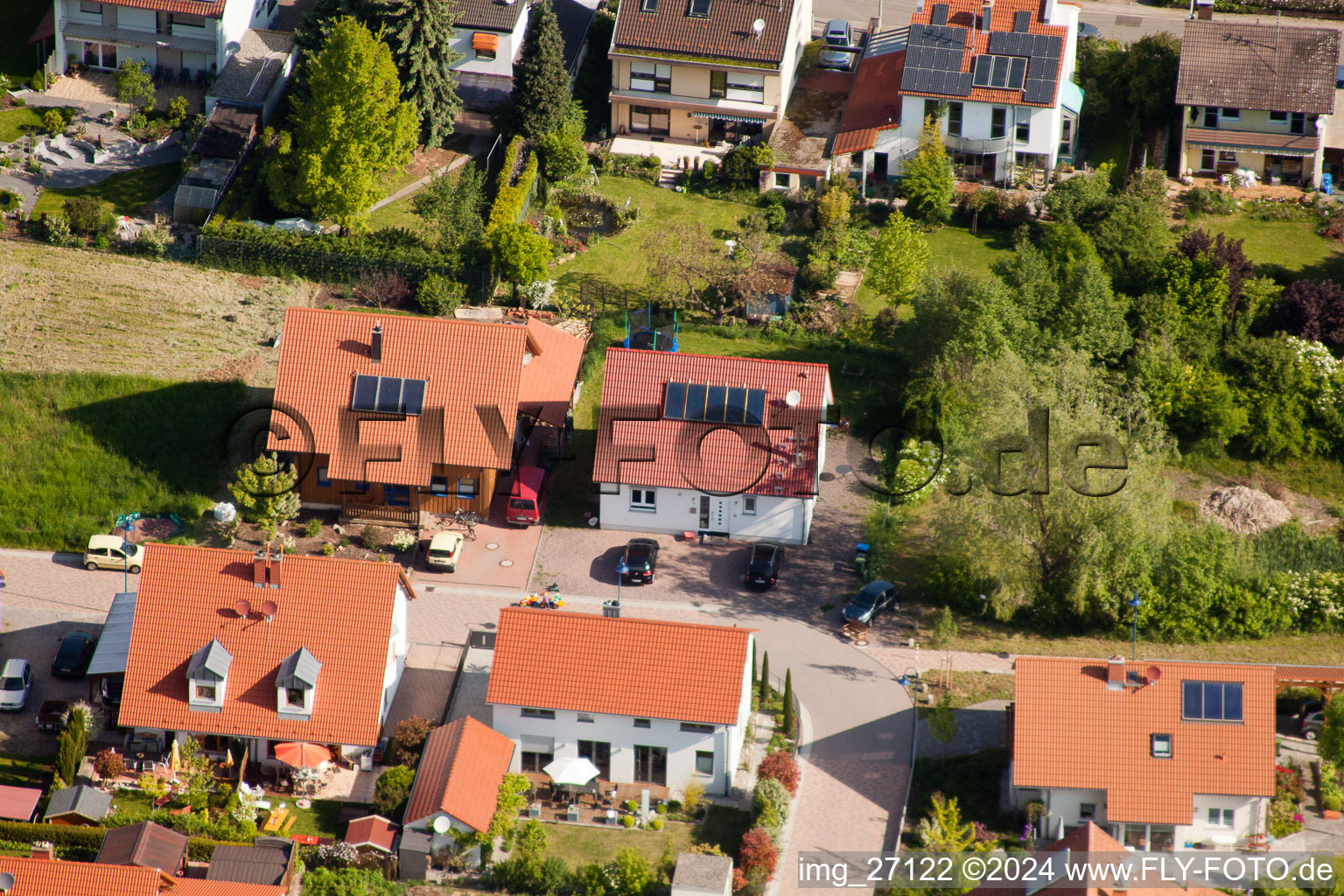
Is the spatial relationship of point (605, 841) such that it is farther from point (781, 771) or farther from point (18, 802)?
point (18, 802)

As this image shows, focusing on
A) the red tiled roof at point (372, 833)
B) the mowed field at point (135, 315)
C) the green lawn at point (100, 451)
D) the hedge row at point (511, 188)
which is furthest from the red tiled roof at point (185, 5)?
the red tiled roof at point (372, 833)

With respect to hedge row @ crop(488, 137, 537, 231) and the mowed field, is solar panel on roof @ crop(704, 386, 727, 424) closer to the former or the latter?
hedge row @ crop(488, 137, 537, 231)

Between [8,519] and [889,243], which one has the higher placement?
[889,243]

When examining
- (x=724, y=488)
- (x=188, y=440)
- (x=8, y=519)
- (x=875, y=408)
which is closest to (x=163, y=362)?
(x=188, y=440)

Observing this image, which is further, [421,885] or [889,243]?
[889,243]

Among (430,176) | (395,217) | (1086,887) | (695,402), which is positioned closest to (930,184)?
(695,402)

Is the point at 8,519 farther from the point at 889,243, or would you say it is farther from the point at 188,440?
the point at 889,243

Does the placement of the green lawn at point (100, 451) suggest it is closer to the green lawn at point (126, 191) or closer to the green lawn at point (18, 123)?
the green lawn at point (126, 191)
